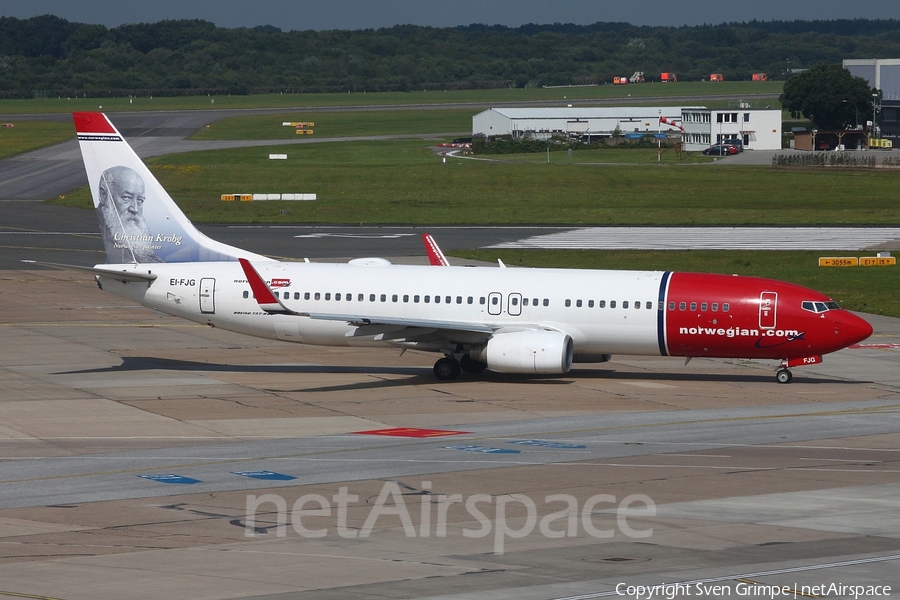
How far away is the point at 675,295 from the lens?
43281 millimetres

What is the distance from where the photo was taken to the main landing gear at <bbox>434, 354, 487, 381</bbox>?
44.8 m

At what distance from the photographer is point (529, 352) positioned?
139 ft

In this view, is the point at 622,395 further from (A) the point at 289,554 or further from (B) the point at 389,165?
(B) the point at 389,165

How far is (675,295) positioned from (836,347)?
589cm

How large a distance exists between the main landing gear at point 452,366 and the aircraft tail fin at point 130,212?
31.7 ft

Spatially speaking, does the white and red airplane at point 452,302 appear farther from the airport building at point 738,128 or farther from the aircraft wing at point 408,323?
the airport building at point 738,128

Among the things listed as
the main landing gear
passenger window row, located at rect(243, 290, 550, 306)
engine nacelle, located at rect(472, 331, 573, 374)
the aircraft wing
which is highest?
passenger window row, located at rect(243, 290, 550, 306)

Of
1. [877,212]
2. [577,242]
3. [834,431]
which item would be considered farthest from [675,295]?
[877,212]

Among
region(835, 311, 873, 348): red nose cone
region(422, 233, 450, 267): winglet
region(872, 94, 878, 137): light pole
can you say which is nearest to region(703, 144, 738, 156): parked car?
region(872, 94, 878, 137): light pole

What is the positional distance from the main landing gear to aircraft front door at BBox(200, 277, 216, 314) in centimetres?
878

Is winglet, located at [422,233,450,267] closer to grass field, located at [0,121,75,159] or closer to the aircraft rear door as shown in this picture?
the aircraft rear door

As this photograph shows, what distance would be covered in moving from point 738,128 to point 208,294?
482ft

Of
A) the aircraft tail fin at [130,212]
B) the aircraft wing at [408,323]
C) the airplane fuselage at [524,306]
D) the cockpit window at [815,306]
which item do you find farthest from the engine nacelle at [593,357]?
the aircraft tail fin at [130,212]

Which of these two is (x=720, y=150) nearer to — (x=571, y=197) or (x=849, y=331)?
(x=571, y=197)
